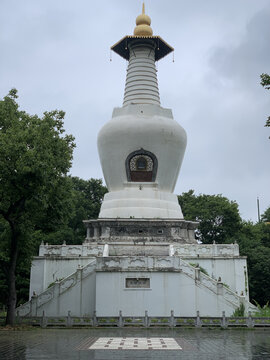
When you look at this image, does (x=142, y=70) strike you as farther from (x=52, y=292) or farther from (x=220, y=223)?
(x=52, y=292)

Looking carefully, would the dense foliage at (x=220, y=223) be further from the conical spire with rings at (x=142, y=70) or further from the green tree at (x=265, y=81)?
the green tree at (x=265, y=81)

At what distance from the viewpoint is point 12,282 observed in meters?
18.9

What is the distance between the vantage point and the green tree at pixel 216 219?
133 feet

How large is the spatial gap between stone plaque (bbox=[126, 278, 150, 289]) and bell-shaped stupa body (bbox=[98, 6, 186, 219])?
27.8ft

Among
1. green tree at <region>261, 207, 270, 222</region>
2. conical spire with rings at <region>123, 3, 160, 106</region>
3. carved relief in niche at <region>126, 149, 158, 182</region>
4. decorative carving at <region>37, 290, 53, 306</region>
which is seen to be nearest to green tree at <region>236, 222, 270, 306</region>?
carved relief in niche at <region>126, 149, 158, 182</region>

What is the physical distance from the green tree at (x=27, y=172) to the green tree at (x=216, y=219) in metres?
22.6

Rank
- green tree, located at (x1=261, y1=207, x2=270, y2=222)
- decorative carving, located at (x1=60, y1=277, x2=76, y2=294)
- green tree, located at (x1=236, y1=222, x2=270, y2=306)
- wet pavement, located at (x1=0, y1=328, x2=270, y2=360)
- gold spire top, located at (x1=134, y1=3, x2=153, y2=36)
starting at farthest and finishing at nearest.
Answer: green tree, located at (x1=261, y1=207, x2=270, y2=222), gold spire top, located at (x1=134, y1=3, x2=153, y2=36), green tree, located at (x1=236, y1=222, x2=270, y2=306), decorative carving, located at (x1=60, y1=277, x2=76, y2=294), wet pavement, located at (x1=0, y1=328, x2=270, y2=360)

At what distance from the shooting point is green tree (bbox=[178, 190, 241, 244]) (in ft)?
133

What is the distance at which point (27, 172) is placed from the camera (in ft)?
57.0

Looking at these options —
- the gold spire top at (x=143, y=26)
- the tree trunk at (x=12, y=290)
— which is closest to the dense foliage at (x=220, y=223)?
the gold spire top at (x=143, y=26)

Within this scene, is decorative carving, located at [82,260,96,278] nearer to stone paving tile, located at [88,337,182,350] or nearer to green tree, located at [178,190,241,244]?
stone paving tile, located at [88,337,182,350]

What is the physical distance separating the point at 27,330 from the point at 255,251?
21476mm

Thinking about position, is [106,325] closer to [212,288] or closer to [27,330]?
[27,330]

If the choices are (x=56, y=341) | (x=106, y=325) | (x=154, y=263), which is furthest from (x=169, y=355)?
(x=154, y=263)
